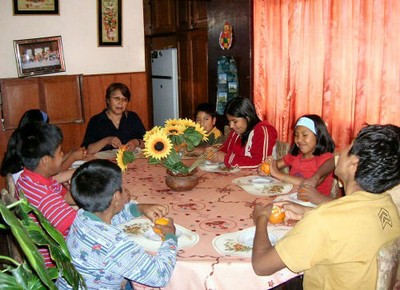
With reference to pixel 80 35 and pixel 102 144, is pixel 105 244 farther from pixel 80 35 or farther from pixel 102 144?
pixel 80 35

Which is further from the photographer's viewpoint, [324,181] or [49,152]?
[324,181]

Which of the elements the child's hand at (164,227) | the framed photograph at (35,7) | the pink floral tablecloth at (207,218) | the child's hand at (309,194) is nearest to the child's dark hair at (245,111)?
the pink floral tablecloth at (207,218)

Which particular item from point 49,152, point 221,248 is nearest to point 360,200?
point 221,248

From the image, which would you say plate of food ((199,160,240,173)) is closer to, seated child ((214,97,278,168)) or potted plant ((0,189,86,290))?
seated child ((214,97,278,168))

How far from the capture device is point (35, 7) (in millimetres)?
4527

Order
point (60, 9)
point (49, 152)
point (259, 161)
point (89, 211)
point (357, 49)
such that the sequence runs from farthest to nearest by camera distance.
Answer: point (60, 9)
point (357, 49)
point (259, 161)
point (49, 152)
point (89, 211)

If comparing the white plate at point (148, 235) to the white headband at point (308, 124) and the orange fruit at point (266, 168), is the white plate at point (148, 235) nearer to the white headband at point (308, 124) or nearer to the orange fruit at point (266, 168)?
the orange fruit at point (266, 168)

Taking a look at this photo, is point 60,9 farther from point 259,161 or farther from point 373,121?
point 373,121

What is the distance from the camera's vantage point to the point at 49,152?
213 centimetres

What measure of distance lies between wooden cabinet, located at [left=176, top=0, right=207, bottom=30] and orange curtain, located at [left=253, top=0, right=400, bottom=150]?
110cm

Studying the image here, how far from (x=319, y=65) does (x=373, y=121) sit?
696mm

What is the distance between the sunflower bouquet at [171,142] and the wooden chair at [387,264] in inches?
47.8

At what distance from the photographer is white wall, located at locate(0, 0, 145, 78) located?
448 cm

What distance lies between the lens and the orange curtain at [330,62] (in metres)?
3.11
